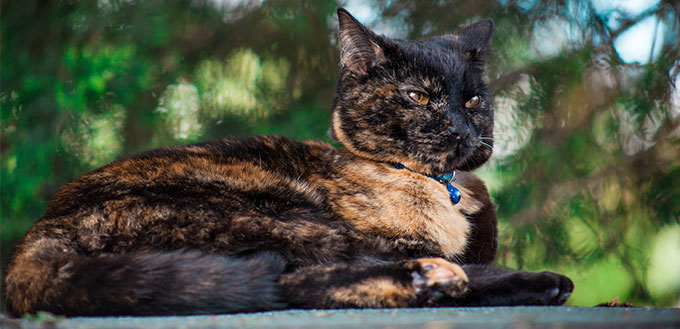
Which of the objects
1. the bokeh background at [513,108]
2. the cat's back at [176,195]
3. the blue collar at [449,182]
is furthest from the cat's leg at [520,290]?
the bokeh background at [513,108]

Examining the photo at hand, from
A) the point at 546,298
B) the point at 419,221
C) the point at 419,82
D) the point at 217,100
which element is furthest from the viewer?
the point at 217,100

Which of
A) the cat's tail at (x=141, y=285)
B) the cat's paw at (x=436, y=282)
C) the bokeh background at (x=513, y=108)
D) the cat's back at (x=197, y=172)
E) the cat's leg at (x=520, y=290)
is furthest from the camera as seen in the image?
the bokeh background at (x=513, y=108)

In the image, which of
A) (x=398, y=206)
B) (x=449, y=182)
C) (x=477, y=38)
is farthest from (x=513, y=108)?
(x=398, y=206)

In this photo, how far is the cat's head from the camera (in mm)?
1840

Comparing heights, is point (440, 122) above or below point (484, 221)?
above

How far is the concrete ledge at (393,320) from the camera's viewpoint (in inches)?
40.8

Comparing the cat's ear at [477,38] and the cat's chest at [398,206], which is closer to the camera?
the cat's chest at [398,206]

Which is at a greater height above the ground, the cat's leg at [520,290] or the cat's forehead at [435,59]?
the cat's forehead at [435,59]

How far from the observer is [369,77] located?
2006 millimetres

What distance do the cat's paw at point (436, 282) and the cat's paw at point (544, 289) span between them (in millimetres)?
237

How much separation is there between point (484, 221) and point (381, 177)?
0.46 metres

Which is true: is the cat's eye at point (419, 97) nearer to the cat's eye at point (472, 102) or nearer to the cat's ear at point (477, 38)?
the cat's eye at point (472, 102)

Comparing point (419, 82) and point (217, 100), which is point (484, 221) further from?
point (217, 100)

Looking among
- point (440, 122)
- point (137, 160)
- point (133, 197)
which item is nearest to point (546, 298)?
point (440, 122)
